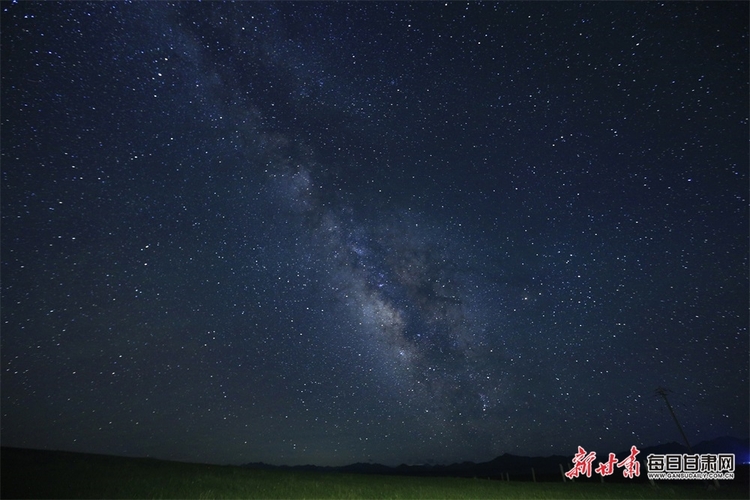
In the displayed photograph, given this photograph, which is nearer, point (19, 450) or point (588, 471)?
point (19, 450)

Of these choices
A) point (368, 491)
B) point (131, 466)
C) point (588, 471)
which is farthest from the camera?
point (588, 471)

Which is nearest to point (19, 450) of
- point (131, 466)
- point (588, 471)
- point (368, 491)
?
point (131, 466)

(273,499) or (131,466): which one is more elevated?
(273,499)

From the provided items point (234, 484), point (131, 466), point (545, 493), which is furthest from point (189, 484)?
point (545, 493)

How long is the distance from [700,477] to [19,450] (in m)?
39.5

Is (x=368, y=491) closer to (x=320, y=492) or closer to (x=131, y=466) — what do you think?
(x=320, y=492)

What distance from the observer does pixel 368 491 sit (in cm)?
1656

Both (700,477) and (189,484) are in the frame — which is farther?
(700,477)

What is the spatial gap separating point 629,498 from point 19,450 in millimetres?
32764

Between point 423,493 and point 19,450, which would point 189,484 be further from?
point 19,450

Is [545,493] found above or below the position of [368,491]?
below

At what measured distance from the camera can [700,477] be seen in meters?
22.8

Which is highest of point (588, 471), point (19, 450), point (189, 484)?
point (189, 484)

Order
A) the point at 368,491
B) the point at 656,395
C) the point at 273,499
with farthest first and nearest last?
the point at 656,395
the point at 368,491
the point at 273,499
